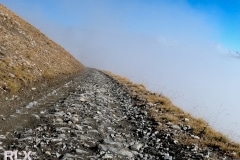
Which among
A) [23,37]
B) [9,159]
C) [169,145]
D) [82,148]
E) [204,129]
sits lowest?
[9,159]

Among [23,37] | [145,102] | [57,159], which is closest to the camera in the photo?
[57,159]

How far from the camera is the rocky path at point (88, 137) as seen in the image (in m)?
10.9

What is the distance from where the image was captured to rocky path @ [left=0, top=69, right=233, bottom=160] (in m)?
10.9

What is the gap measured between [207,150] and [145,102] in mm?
12162

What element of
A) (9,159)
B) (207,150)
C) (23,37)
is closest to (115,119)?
(207,150)

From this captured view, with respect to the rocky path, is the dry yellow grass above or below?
above

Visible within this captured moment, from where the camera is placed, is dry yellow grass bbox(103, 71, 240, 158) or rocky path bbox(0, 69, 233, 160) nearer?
rocky path bbox(0, 69, 233, 160)

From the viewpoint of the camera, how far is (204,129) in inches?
659

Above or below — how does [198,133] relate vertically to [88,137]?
above

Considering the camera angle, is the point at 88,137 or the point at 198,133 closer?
the point at 88,137

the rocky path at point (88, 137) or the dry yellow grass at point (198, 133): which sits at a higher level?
the dry yellow grass at point (198, 133)

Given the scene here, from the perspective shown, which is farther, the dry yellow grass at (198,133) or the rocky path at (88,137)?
the dry yellow grass at (198,133)

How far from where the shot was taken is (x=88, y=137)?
514 inches

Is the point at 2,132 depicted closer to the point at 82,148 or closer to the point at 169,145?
the point at 82,148
